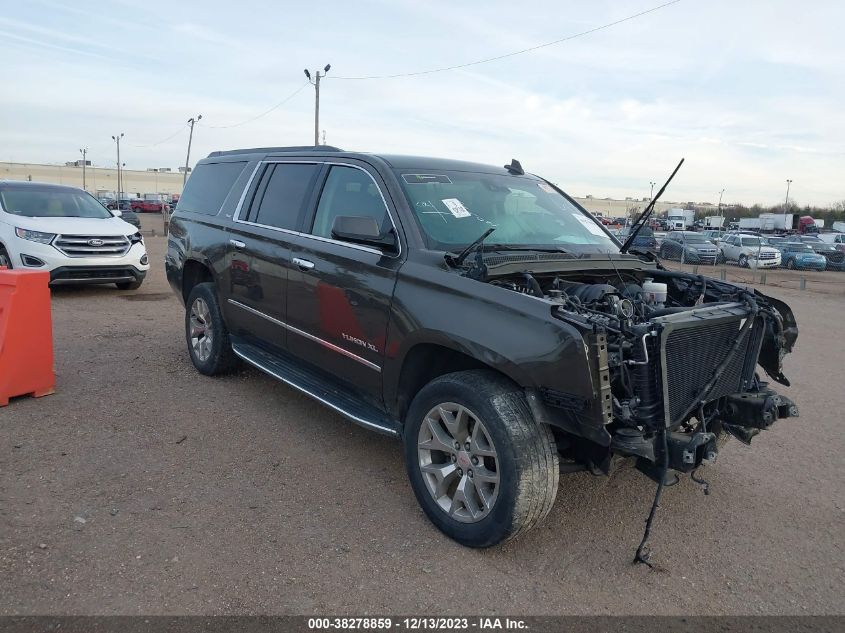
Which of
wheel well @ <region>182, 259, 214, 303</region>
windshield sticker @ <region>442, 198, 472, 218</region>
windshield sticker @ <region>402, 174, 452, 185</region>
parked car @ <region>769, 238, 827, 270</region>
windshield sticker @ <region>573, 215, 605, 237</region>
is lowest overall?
parked car @ <region>769, 238, 827, 270</region>

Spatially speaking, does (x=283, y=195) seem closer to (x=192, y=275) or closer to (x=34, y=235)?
(x=192, y=275)

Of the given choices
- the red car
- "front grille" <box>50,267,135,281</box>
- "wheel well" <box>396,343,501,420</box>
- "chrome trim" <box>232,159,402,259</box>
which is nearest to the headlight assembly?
"front grille" <box>50,267,135,281</box>

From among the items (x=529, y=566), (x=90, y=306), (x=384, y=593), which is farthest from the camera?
(x=90, y=306)

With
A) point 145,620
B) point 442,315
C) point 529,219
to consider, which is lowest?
point 145,620

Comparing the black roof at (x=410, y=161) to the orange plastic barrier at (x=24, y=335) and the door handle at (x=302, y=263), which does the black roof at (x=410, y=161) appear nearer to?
the door handle at (x=302, y=263)

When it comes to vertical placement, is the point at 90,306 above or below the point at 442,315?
below

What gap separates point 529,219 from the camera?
14.9 feet

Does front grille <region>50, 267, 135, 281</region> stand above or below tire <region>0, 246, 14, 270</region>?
below

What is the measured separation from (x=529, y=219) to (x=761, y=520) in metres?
2.27

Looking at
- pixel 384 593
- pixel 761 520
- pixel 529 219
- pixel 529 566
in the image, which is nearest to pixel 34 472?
pixel 384 593

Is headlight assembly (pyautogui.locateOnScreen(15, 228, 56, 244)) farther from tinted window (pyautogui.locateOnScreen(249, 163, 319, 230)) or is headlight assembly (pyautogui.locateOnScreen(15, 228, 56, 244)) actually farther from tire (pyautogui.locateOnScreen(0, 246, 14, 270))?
tinted window (pyautogui.locateOnScreen(249, 163, 319, 230))

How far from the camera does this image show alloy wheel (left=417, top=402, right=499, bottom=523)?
3.30 metres

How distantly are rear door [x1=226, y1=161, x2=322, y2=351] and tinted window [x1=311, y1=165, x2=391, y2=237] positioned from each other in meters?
0.20

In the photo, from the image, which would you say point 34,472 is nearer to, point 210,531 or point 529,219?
point 210,531
